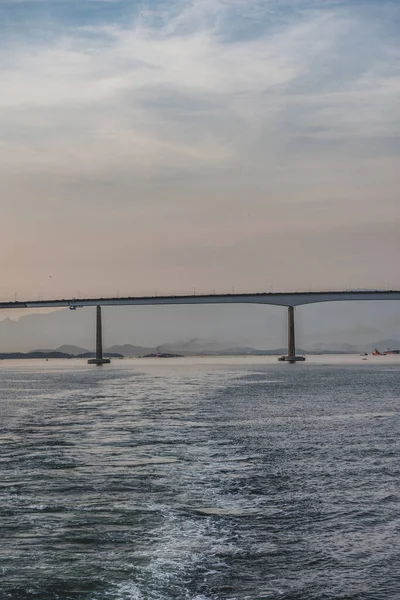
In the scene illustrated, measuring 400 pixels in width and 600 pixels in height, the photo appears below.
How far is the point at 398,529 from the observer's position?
20125 mm

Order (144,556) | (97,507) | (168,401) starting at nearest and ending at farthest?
(144,556), (97,507), (168,401)

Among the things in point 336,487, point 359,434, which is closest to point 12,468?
point 336,487

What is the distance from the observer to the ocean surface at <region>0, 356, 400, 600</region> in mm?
15977

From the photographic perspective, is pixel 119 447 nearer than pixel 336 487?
No

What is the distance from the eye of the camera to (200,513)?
74.1 feet

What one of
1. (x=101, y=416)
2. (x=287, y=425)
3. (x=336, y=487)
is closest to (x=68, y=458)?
(x=336, y=487)

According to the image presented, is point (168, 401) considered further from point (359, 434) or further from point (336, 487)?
point (336, 487)

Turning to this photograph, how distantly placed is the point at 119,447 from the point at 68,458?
171 inches

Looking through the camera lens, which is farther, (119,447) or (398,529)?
(119,447)

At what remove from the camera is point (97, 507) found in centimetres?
2291

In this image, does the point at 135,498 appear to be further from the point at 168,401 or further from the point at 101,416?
the point at 168,401

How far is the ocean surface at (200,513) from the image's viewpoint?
52.4 ft

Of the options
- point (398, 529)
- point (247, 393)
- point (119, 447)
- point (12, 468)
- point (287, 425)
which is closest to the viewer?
point (398, 529)

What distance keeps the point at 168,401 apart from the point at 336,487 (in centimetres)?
4775
